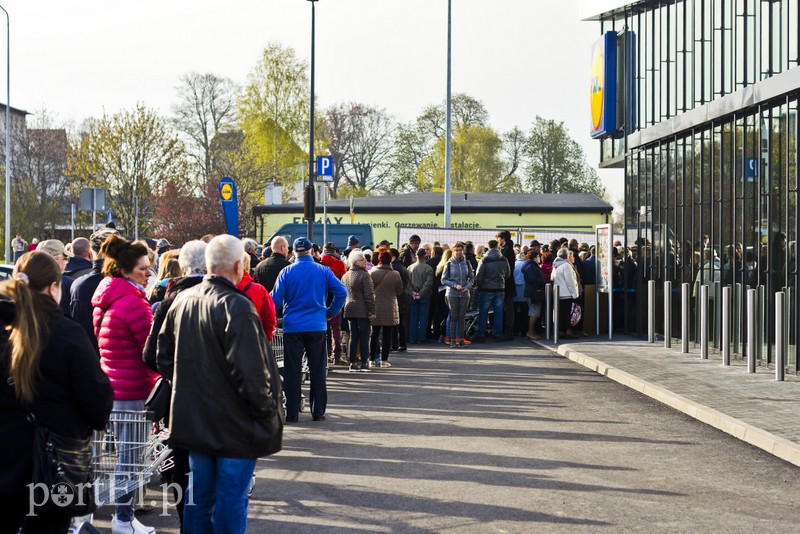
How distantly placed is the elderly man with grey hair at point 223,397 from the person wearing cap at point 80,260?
419 centimetres

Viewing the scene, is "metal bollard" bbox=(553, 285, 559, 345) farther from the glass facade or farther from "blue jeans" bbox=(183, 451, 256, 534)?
"blue jeans" bbox=(183, 451, 256, 534)

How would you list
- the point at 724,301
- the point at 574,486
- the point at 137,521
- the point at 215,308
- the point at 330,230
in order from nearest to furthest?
the point at 215,308 → the point at 137,521 → the point at 574,486 → the point at 724,301 → the point at 330,230

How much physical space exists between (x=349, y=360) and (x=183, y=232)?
35087 millimetres

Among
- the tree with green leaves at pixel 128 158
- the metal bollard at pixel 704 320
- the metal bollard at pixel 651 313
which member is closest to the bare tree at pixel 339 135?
the tree with green leaves at pixel 128 158

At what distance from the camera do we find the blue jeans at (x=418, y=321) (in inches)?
874

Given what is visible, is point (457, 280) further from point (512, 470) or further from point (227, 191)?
point (512, 470)

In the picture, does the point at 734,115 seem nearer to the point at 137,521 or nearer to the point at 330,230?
the point at 137,521

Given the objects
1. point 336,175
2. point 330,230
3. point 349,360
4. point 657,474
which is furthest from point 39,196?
point 657,474

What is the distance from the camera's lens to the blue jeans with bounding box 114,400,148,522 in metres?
6.17

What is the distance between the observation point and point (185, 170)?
5050 centimetres

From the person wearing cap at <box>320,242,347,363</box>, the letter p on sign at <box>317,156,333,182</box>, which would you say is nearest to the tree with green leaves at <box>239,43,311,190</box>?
the letter p on sign at <box>317,156,333,182</box>

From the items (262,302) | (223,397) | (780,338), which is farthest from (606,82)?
(223,397)

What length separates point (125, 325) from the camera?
678 cm

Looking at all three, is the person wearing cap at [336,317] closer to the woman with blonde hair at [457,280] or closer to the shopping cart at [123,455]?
the woman with blonde hair at [457,280]
